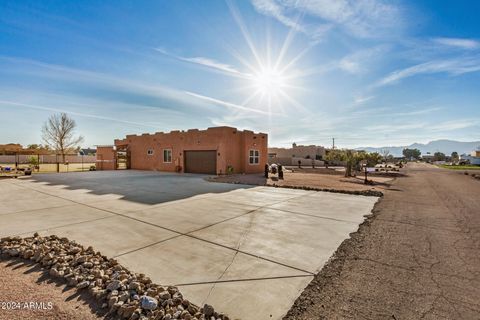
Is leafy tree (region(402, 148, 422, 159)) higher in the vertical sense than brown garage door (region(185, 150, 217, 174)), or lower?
higher

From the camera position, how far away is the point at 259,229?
18.0 feet

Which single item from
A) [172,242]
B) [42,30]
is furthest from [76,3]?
[172,242]

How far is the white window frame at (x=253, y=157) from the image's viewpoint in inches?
869

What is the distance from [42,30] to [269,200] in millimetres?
12882

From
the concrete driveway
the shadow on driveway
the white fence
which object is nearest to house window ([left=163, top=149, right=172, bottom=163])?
the shadow on driveway

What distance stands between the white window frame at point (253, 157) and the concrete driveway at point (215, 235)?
1302cm

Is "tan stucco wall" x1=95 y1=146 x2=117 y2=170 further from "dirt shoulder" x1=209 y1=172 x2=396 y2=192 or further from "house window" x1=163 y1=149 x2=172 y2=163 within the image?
"dirt shoulder" x1=209 y1=172 x2=396 y2=192

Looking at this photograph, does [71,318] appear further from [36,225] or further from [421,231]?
[421,231]

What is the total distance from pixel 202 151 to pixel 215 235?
16.9 meters

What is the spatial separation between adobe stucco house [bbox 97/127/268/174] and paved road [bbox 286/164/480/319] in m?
15.4

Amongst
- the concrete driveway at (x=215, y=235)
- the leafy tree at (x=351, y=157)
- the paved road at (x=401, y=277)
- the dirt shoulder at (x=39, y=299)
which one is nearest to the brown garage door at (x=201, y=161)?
the concrete driveway at (x=215, y=235)

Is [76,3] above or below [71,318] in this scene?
above

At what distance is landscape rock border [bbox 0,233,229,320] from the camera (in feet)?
8.17

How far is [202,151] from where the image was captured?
21453 mm
